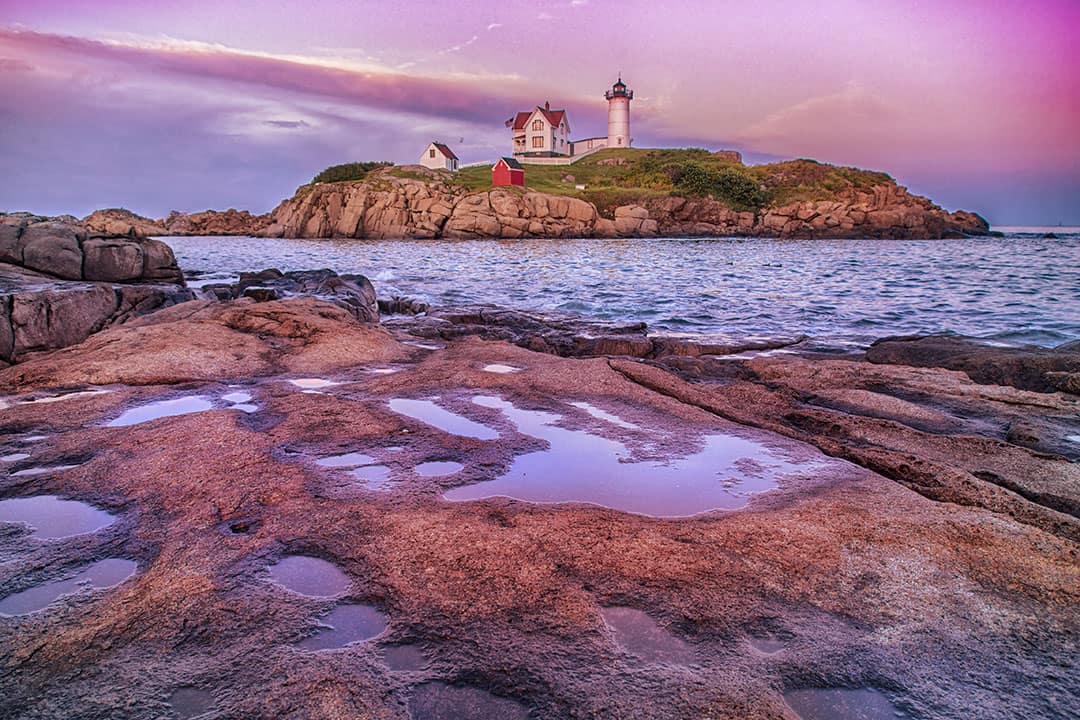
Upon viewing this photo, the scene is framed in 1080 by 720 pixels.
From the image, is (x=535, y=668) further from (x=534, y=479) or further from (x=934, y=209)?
(x=934, y=209)

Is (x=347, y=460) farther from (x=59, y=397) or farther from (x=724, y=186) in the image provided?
(x=724, y=186)

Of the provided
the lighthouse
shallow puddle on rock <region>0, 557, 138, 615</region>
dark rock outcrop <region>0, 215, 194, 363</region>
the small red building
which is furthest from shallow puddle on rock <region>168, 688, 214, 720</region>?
the lighthouse

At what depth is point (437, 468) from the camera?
452 cm

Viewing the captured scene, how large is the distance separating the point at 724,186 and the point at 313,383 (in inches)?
3749

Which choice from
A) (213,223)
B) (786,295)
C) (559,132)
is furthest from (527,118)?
(786,295)

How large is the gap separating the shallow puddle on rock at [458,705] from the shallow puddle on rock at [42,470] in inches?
139

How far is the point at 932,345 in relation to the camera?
9188mm

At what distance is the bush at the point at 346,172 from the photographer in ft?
317

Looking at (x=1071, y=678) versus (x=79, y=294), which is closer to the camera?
(x=1071, y=678)

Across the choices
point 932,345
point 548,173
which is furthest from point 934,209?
point 932,345

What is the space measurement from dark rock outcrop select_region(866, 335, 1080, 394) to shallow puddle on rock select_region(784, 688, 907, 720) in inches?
253

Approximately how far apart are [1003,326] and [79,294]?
1720 centimetres

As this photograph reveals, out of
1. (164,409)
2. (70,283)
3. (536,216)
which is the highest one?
(536,216)

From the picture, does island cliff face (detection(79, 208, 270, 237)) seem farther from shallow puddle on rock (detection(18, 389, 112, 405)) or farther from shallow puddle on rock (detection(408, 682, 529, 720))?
shallow puddle on rock (detection(408, 682, 529, 720))
